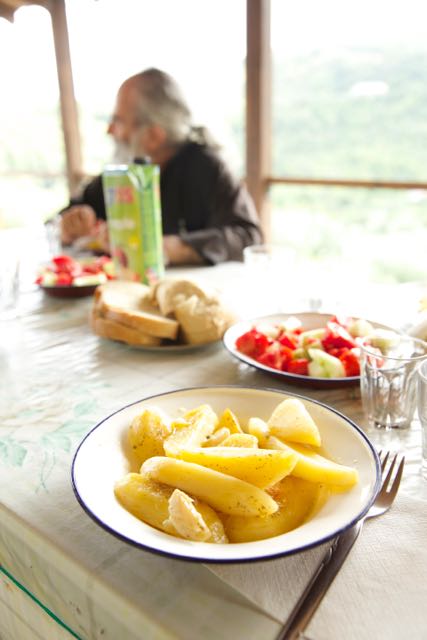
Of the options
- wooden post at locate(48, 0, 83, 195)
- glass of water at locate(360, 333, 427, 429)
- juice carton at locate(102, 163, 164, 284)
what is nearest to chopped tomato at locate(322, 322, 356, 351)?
glass of water at locate(360, 333, 427, 429)

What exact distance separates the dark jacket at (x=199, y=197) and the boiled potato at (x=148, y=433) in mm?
1415

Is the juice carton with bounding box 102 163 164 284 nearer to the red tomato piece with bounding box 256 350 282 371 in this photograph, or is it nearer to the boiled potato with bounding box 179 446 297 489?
the red tomato piece with bounding box 256 350 282 371

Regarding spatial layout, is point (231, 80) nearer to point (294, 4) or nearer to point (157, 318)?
point (294, 4)

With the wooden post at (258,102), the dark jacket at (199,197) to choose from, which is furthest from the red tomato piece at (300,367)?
the wooden post at (258,102)

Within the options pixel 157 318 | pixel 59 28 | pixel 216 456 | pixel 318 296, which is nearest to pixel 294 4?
pixel 59 28

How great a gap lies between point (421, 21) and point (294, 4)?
0.78m

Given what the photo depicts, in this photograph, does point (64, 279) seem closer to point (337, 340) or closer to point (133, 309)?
point (133, 309)

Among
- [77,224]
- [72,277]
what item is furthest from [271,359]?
[77,224]

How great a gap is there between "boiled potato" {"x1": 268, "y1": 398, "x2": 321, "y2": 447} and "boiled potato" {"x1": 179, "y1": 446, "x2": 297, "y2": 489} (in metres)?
0.09

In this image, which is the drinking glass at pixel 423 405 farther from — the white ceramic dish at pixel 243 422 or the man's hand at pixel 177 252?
the man's hand at pixel 177 252

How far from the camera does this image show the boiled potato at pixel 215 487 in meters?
0.44

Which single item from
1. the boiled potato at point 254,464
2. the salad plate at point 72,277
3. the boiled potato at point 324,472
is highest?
the boiled potato at point 254,464

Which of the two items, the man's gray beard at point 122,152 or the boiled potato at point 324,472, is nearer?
the boiled potato at point 324,472

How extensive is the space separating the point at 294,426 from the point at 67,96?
4.48m
